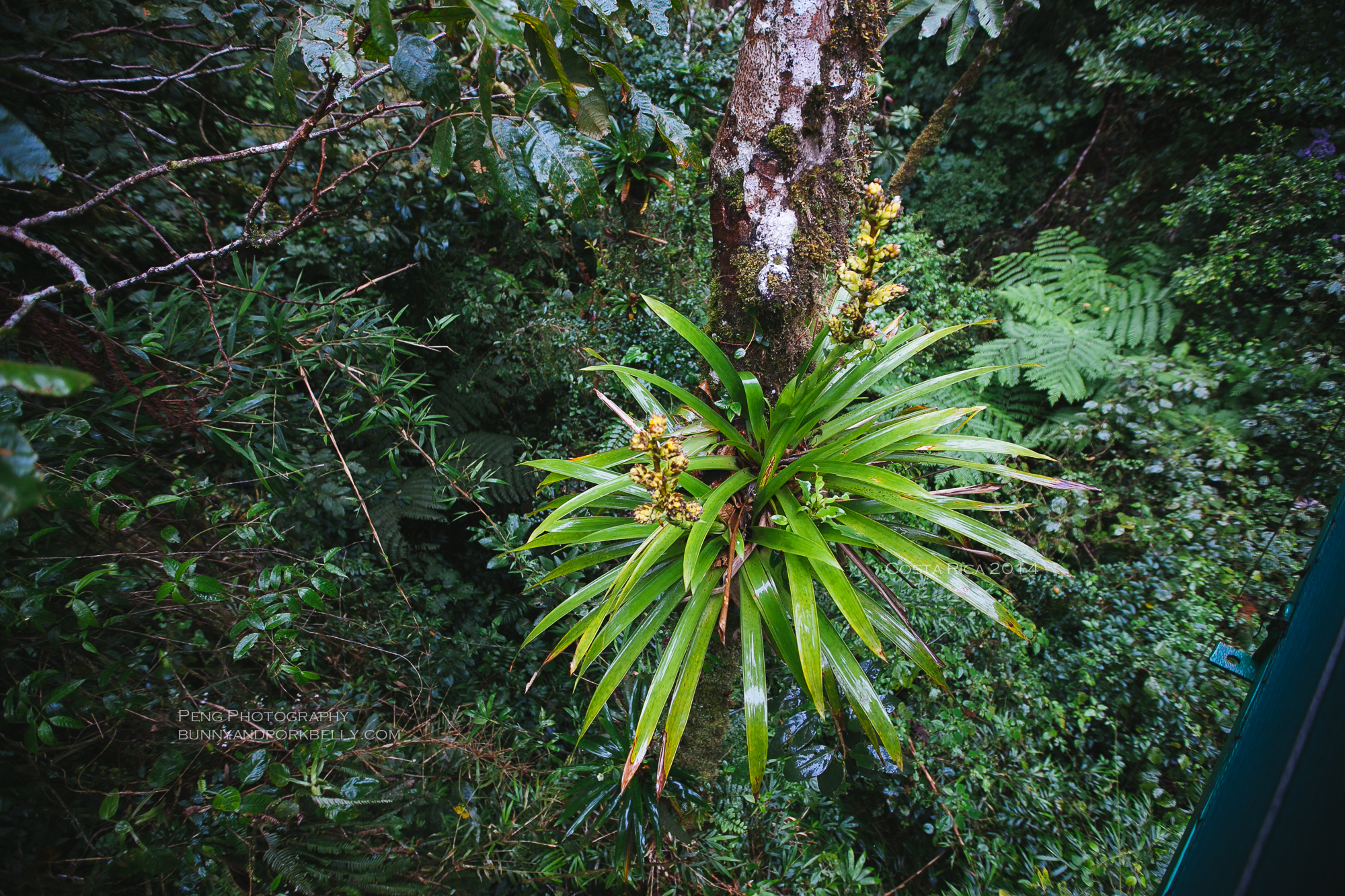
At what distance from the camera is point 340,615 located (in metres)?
1.59

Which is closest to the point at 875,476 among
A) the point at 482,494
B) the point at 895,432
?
the point at 895,432

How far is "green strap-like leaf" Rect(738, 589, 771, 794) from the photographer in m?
1.02

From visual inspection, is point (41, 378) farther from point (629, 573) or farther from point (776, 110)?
point (776, 110)

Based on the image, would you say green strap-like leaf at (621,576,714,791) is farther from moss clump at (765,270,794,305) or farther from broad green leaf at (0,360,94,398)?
broad green leaf at (0,360,94,398)

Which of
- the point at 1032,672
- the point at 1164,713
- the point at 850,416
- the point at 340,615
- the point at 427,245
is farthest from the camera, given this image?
the point at 427,245

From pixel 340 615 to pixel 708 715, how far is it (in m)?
1.19

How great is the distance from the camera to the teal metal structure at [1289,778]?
44cm

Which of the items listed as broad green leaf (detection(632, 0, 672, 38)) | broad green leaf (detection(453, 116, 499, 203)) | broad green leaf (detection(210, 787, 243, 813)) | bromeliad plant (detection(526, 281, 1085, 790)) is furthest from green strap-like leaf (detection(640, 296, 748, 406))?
broad green leaf (detection(210, 787, 243, 813))

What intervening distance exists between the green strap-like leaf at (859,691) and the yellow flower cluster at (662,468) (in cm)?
51

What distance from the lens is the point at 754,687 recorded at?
109 cm

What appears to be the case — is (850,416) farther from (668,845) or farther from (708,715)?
(668,845)

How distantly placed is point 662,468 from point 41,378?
729mm

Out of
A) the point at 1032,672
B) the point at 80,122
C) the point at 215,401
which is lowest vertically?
the point at 1032,672

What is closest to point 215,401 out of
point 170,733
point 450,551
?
point 170,733
